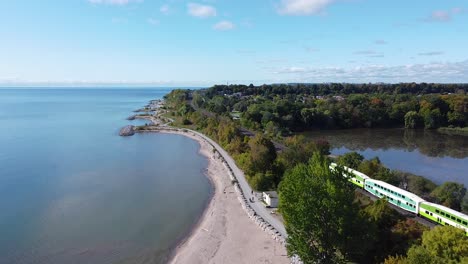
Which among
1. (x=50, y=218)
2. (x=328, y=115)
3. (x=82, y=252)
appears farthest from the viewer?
(x=328, y=115)

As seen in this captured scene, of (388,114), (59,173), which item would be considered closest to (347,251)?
(59,173)

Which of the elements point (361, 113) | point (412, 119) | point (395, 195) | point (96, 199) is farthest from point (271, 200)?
point (412, 119)

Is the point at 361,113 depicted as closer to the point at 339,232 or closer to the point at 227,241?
the point at 227,241

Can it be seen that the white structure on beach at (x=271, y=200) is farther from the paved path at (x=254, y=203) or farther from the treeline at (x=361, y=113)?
the treeline at (x=361, y=113)

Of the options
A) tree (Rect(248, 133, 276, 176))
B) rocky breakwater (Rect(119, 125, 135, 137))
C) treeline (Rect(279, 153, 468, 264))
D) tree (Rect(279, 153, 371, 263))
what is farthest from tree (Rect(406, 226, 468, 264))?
rocky breakwater (Rect(119, 125, 135, 137))

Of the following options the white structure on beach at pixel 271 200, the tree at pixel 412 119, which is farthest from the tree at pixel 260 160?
→ the tree at pixel 412 119

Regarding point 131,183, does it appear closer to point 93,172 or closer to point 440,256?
point 93,172
